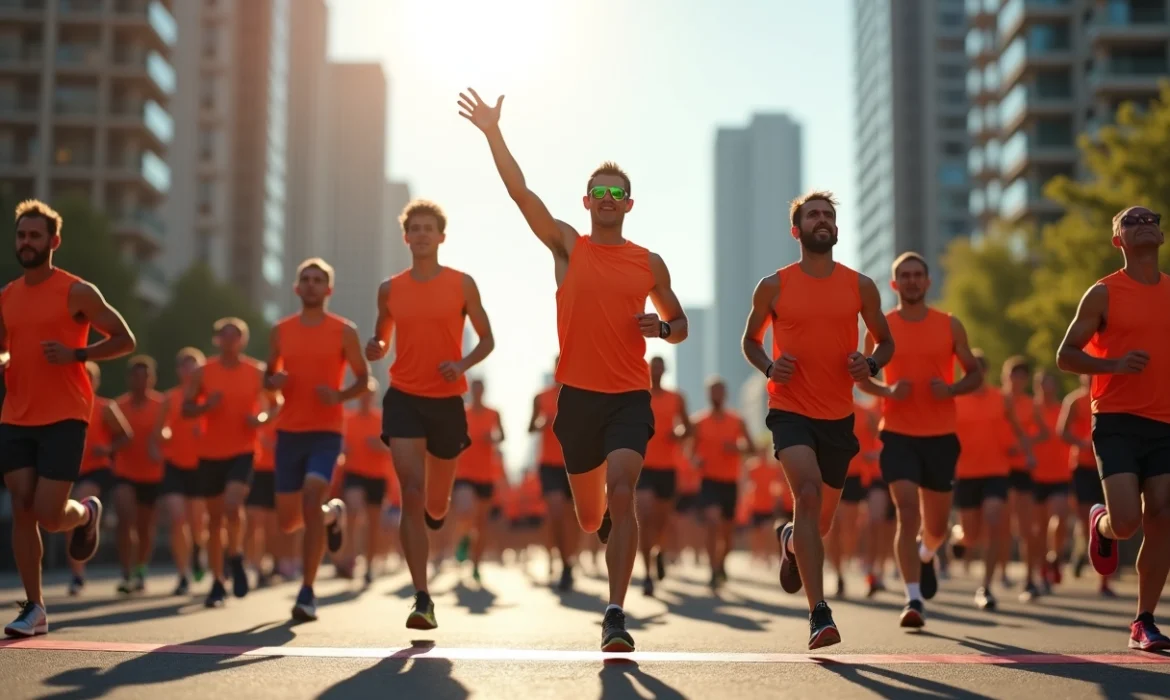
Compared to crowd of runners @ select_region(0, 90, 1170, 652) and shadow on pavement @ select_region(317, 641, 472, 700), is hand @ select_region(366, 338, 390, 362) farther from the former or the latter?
shadow on pavement @ select_region(317, 641, 472, 700)

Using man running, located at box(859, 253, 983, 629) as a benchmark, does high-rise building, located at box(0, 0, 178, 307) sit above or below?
above

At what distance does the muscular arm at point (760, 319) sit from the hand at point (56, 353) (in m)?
3.80

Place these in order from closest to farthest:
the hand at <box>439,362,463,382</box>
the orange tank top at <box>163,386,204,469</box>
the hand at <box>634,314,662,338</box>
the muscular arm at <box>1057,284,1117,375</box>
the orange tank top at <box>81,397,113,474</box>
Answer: the hand at <box>634,314,662,338</box> < the muscular arm at <box>1057,284,1117,375</box> < the hand at <box>439,362,463,382</box> < the orange tank top at <box>81,397,113,474</box> < the orange tank top at <box>163,386,204,469</box>

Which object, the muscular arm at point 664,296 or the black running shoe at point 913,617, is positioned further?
the black running shoe at point 913,617

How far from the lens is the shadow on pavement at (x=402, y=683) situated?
563cm

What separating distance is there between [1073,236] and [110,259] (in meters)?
29.5

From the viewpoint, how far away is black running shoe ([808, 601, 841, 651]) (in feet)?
22.3

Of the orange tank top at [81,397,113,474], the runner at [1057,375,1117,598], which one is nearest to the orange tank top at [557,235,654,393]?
the runner at [1057,375,1117,598]

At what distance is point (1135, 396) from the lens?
7.79m

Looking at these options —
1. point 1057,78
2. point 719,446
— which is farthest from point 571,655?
point 1057,78

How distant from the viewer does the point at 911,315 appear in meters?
10.0

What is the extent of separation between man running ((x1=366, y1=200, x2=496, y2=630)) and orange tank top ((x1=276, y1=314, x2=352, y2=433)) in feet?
3.83

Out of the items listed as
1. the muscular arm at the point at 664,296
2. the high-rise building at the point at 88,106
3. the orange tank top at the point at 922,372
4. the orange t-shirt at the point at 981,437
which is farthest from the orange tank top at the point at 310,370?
the high-rise building at the point at 88,106

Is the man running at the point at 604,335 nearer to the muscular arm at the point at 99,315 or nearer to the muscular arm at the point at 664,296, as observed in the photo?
the muscular arm at the point at 664,296
